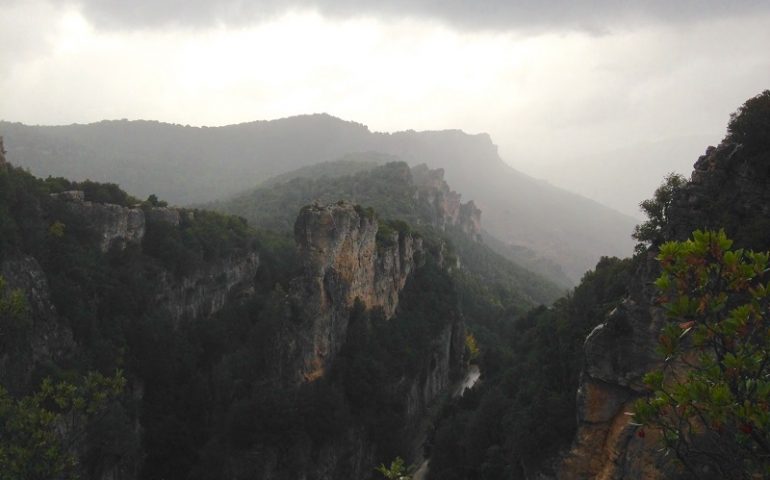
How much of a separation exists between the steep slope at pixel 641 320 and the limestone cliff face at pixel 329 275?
26.0m

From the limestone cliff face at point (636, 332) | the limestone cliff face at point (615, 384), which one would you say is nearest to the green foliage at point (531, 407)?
the limestone cliff face at point (615, 384)

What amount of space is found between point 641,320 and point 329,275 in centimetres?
2956

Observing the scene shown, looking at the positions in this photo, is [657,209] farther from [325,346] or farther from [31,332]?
[31,332]

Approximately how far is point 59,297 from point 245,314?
64.6 ft

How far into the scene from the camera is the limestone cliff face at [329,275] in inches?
1710

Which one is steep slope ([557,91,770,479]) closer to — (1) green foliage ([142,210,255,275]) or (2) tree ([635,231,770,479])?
(2) tree ([635,231,770,479])

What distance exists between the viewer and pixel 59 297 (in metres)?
35.7

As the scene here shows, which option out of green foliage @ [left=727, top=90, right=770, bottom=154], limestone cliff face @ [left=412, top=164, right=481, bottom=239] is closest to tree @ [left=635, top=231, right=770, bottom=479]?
green foliage @ [left=727, top=90, right=770, bottom=154]

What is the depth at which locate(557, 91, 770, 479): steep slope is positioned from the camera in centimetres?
1844

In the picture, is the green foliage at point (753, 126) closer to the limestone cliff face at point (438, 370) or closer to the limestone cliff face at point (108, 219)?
the limestone cliff face at point (438, 370)

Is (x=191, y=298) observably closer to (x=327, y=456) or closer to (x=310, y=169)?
(x=327, y=456)

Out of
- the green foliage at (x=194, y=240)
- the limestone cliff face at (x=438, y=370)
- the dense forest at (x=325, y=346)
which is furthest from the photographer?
the limestone cliff face at (x=438, y=370)

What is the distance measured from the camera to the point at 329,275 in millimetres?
45438

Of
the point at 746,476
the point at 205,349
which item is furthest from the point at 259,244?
the point at 746,476
